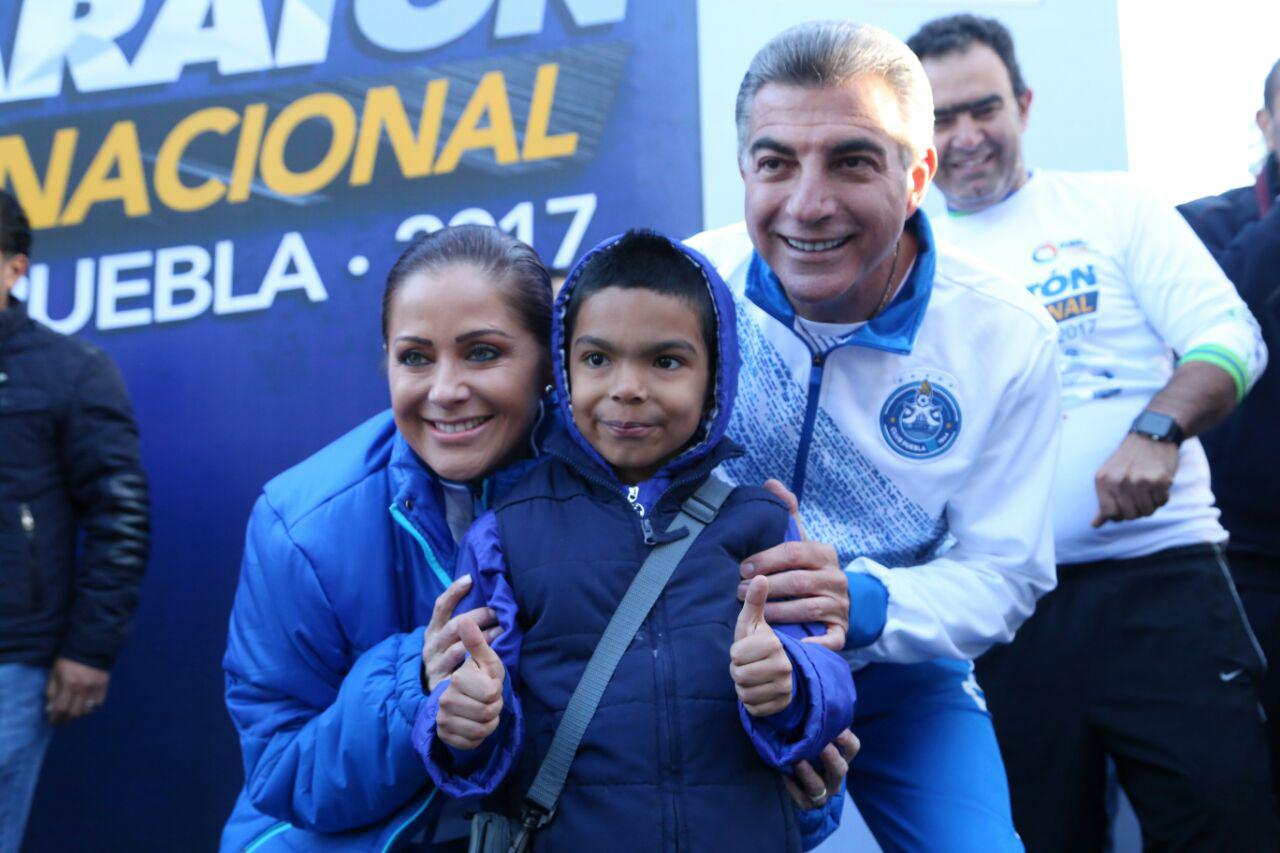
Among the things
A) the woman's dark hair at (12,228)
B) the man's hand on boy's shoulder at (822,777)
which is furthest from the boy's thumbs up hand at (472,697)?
the woman's dark hair at (12,228)

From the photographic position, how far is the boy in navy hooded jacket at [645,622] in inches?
60.0

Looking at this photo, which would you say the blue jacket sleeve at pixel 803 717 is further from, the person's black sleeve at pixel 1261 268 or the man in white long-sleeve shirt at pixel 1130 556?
the person's black sleeve at pixel 1261 268

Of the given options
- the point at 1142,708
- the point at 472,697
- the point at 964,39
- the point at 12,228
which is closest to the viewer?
the point at 472,697

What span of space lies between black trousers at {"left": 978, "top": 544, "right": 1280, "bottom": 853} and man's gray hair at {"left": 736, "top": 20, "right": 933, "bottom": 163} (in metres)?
1.24

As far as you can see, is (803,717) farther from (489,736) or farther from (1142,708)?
(1142,708)

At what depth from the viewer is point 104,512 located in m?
3.01

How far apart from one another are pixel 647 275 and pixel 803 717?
69cm

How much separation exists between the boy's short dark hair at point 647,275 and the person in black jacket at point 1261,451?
1.84 metres

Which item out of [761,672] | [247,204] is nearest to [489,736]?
[761,672]

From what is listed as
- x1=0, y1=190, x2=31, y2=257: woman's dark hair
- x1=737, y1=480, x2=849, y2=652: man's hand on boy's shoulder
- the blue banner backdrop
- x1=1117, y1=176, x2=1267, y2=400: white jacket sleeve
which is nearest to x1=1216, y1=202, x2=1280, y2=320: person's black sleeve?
x1=1117, y1=176, x2=1267, y2=400: white jacket sleeve

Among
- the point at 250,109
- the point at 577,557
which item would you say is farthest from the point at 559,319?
the point at 250,109

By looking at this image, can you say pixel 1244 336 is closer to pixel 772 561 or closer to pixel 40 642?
pixel 772 561

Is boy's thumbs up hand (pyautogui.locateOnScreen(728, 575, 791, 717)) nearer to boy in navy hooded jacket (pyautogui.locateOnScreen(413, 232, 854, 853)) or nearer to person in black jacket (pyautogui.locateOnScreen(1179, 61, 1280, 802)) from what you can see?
boy in navy hooded jacket (pyautogui.locateOnScreen(413, 232, 854, 853))

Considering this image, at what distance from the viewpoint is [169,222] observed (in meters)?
3.45
